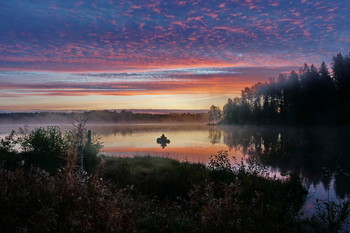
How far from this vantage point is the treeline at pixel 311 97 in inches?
2948

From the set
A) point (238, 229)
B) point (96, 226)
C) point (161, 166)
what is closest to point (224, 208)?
point (238, 229)

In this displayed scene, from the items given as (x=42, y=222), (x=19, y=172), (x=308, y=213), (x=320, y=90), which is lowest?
(x=308, y=213)

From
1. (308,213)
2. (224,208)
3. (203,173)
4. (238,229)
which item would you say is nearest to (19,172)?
(224,208)

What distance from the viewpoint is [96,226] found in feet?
15.9

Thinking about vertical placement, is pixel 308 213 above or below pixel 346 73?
below

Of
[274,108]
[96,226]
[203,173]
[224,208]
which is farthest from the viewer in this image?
[274,108]

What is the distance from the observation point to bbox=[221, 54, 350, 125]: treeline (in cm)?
7488

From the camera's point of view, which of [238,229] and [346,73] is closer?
[238,229]

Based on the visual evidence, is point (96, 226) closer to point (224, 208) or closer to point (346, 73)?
point (224, 208)

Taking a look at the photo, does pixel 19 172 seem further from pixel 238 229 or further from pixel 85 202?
pixel 238 229

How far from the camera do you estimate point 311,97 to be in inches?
3164

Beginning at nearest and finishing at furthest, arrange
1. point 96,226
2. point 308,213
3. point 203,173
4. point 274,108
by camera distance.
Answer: point 96,226 → point 308,213 → point 203,173 → point 274,108

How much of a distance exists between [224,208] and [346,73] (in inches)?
3155

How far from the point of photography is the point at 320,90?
258 feet
